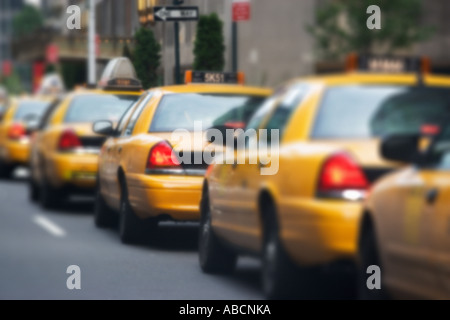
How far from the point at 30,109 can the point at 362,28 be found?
547 inches

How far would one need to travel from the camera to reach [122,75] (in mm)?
16844

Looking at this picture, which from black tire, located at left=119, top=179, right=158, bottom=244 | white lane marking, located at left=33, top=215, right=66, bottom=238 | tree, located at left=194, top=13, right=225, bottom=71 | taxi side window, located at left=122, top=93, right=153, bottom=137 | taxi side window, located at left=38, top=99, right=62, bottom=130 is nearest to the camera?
black tire, located at left=119, top=179, right=158, bottom=244

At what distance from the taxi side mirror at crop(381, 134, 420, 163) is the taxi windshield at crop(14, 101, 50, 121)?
20.7 meters

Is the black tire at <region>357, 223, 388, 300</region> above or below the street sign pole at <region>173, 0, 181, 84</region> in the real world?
below

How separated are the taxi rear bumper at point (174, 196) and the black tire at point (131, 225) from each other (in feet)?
2.44

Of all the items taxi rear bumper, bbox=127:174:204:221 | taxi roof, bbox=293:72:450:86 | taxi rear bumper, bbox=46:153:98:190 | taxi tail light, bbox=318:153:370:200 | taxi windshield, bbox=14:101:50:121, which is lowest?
taxi windshield, bbox=14:101:50:121

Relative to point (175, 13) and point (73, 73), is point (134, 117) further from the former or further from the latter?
point (73, 73)

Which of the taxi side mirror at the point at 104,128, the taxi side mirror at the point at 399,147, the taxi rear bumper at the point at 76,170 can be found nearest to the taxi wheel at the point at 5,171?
the taxi rear bumper at the point at 76,170

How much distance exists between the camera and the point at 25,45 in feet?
228

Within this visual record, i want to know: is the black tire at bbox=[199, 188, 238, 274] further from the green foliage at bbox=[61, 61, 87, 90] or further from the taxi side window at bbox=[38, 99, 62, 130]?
the green foliage at bbox=[61, 61, 87, 90]

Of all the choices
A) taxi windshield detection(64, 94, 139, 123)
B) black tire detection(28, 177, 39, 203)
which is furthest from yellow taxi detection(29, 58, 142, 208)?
black tire detection(28, 177, 39, 203)

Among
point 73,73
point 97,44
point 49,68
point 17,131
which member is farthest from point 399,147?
point 49,68

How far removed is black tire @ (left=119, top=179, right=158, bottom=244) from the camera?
44.6 feet

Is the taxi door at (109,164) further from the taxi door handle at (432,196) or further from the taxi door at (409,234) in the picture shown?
the taxi door handle at (432,196)
